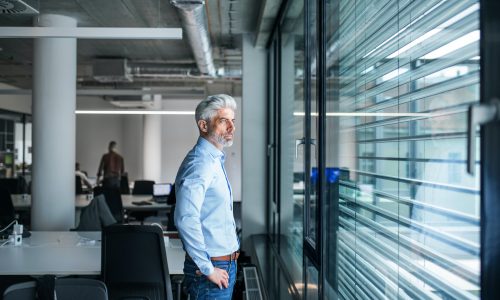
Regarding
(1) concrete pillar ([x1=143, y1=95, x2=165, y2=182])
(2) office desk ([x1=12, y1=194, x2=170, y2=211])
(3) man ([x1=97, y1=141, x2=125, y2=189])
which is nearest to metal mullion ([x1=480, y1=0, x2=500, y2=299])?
(2) office desk ([x1=12, y1=194, x2=170, y2=211])

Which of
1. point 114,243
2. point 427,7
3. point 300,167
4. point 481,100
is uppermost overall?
point 427,7

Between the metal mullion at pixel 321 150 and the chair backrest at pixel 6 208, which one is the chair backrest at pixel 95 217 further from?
the metal mullion at pixel 321 150

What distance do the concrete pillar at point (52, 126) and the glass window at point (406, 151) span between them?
14.0ft

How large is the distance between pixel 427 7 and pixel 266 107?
15.1 ft

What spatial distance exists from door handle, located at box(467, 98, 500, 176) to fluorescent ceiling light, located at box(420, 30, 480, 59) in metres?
0.20

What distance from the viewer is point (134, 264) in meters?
2.84

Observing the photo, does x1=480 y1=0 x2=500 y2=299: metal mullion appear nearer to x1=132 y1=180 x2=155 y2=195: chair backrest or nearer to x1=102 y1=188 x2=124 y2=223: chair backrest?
x1=102 y1=188 x2=124 y2=223: chair backrest

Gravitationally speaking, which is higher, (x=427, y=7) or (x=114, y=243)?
(x=427, y=7)

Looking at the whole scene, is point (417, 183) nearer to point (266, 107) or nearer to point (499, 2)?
point (499, 2)

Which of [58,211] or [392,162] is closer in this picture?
[392,162]

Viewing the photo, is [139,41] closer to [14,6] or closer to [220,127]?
[14,6]

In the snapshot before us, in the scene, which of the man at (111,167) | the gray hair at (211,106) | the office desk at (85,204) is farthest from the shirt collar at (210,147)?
the man at (111,167)

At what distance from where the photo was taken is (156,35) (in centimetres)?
372

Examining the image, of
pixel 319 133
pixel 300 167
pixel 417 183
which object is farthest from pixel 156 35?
pixel 417 183
